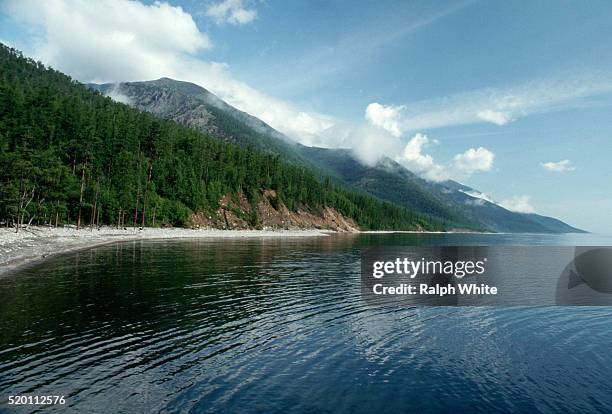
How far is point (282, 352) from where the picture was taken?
1944 cm

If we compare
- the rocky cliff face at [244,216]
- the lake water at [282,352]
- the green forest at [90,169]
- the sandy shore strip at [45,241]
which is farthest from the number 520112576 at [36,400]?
the rocky cliff face at [244,216]

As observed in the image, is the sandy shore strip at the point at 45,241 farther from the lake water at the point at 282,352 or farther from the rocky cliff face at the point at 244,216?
the rocky cliff face at the point at 244,216

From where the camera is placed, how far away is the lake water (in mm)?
14445

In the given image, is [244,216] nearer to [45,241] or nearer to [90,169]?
[90,169]

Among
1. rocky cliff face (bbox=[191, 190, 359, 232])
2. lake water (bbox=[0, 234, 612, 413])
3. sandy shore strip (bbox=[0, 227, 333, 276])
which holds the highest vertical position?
rocky cliff face (bbox=[191, 190, 359, 232])

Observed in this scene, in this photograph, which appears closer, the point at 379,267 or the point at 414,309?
the point at 414,309

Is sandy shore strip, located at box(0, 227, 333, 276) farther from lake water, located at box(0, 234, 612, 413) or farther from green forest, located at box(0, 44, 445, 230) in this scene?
lake water, located at box(0, 234, 612, 413)

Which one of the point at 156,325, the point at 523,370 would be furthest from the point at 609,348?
the point at 156,325

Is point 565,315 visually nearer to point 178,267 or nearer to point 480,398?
point 480,398

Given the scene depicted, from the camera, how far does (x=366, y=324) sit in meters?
25.8

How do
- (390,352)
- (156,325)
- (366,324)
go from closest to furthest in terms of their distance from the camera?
(390,352)
(156,325)
(366,324)

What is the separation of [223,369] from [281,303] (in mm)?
14067

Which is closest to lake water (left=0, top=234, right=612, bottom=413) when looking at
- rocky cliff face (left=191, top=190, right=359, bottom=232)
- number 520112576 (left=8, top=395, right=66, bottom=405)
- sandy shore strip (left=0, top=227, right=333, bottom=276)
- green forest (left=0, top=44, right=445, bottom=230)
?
number 520112576 (left=8, top=395, right=66, bottom=405)

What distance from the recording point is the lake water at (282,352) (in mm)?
14445
